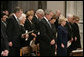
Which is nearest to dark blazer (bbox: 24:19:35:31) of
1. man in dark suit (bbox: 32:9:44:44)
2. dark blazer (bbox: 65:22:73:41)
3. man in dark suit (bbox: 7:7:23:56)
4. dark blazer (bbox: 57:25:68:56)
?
man in dark suit (bbox: 32:9:44:44)

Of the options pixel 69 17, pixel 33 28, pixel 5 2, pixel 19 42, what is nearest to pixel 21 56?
pixel 19 42

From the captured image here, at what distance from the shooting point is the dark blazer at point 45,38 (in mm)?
7617

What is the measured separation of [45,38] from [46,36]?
0.07 m

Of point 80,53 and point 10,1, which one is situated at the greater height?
point 10,1

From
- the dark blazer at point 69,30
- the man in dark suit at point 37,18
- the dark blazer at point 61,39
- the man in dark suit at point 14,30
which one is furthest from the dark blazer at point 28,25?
the dark blazer at point 69,30

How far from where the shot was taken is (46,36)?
7.62 m

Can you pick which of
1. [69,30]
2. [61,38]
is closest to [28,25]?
[61,38]

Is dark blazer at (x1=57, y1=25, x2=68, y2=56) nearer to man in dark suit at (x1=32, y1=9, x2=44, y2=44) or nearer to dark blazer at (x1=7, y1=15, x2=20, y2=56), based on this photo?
man in dark suit at (x1=32, y1=9, x2=44, y2=44)

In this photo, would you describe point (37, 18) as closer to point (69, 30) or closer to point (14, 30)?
point (69, 30)

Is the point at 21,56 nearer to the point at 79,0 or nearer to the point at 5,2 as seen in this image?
the point at 5,2

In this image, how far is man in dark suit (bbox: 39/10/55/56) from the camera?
7.62 meters

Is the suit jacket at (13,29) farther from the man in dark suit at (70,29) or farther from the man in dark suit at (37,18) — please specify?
the man in dark suit at (70,29)

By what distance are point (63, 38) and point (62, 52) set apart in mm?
414

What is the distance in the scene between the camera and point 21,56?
25.7ft
